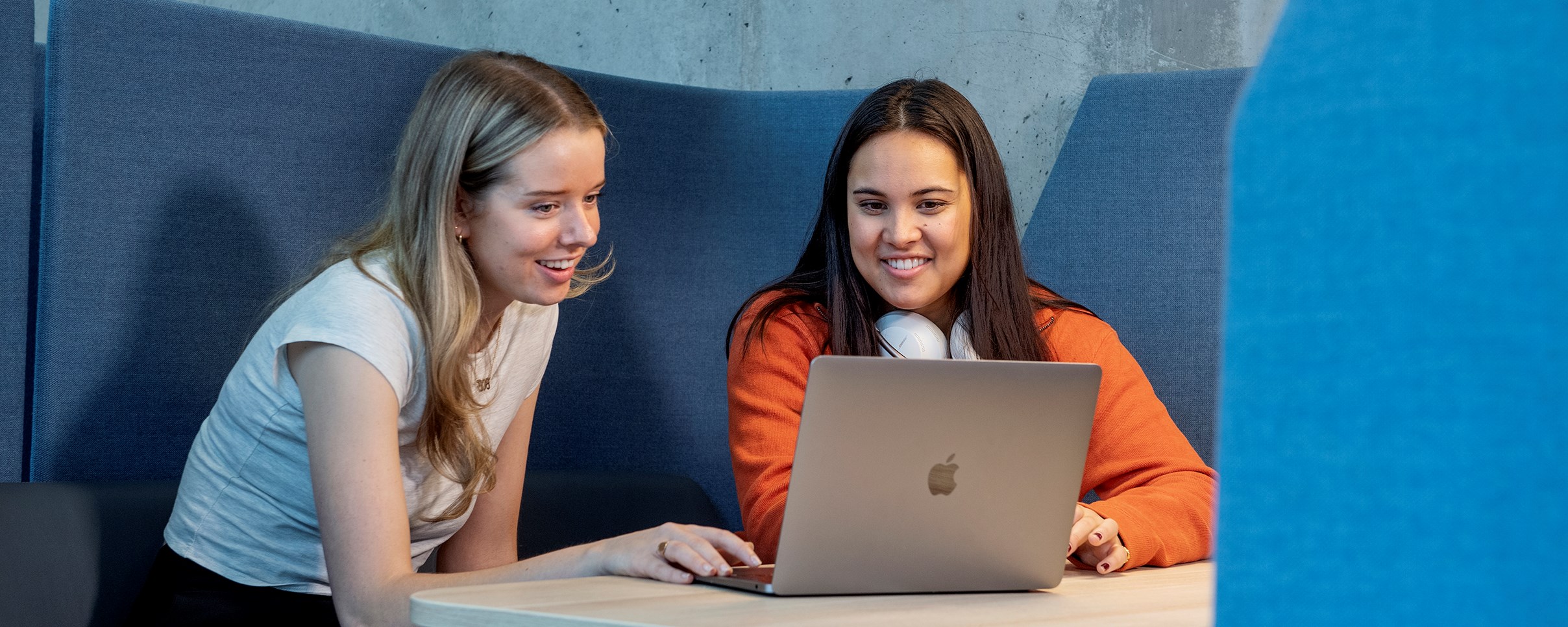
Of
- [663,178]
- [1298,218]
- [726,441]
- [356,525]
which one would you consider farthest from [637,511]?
[1298,218]

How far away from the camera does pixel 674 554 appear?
105cm

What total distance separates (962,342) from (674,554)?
827 millimetres

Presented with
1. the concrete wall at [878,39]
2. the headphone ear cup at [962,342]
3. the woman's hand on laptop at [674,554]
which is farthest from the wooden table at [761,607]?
the concrete wall at [878,39]

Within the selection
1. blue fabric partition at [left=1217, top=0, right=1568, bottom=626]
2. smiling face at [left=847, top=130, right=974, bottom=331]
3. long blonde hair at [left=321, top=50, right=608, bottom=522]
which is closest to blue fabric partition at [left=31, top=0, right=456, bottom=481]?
long blonde hair at [left=321, top=50, right=608, bottom=522]

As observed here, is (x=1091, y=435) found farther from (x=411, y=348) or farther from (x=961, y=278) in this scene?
(x=411, y=348)

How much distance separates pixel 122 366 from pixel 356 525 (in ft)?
2.69

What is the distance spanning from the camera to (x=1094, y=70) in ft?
8.30

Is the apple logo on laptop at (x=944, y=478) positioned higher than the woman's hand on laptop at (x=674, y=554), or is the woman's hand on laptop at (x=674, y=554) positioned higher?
the apple logo on laptop at (x=944, y=478)

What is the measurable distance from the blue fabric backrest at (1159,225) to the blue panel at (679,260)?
52 cm

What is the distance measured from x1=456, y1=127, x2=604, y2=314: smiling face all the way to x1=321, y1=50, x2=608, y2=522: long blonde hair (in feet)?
0.06

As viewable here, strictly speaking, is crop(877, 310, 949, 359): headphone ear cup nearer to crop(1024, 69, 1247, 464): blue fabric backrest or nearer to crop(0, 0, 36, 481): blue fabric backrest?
crop(1024, 69, 1247, 464): blue fabric backrest

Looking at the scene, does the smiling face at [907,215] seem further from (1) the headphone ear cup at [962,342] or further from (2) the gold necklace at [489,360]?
(2) the gold necklace at [489,360]

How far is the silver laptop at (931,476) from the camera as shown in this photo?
3.11 ft

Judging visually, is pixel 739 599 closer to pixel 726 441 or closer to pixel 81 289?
pixel 81 289
